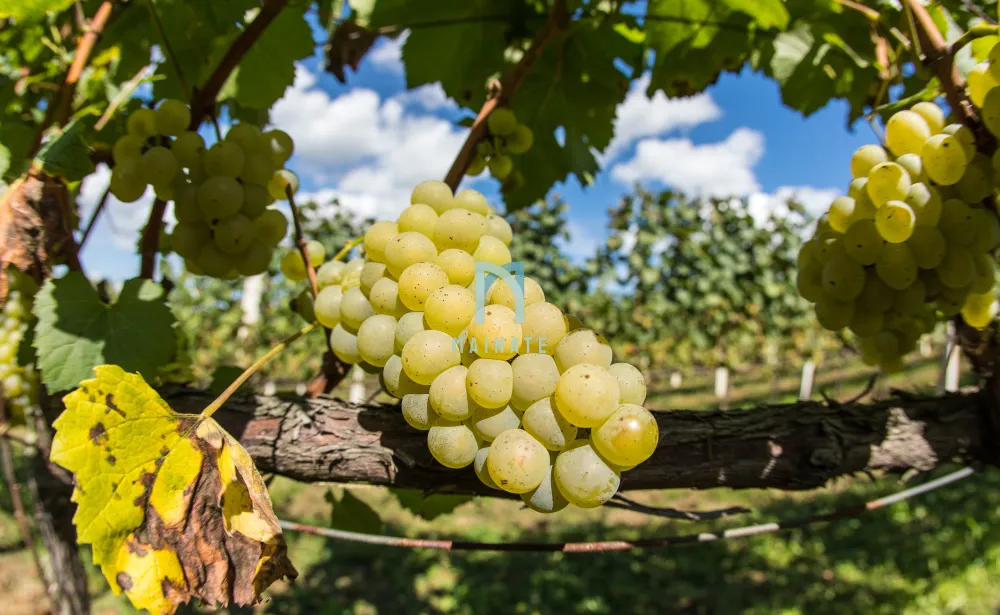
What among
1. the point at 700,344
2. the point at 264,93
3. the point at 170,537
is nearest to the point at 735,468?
the point at 170,537

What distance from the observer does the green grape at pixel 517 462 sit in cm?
67

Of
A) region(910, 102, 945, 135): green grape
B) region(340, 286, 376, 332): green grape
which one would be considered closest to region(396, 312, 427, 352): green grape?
region(340, 286, 376, 332): green grape

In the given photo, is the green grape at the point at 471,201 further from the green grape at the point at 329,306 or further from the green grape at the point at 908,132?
the green grape at the point at 908,132

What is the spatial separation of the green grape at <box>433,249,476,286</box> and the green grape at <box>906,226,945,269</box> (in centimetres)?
77

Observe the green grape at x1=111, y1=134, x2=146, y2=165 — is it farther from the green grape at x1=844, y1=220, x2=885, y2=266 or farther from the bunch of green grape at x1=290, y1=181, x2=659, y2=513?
the green grape at x1=844, y1=220, x2=885, y2=266

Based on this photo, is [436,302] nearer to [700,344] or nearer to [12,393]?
[12,393]

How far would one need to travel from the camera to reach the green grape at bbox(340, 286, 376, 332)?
925 millimetres

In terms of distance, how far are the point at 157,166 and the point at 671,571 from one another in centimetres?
442

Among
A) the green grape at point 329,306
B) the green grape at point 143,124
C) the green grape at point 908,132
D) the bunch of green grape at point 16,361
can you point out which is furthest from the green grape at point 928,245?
the bunch of green grape at point 16,361

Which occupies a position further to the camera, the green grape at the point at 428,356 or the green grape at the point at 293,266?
the green grape at the point at 293,266

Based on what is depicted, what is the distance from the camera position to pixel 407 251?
851 mm

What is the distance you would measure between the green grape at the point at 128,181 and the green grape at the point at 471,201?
573mm

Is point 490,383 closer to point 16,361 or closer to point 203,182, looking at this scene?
point 203,182

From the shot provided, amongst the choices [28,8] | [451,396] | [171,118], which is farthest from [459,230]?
[28,8]
